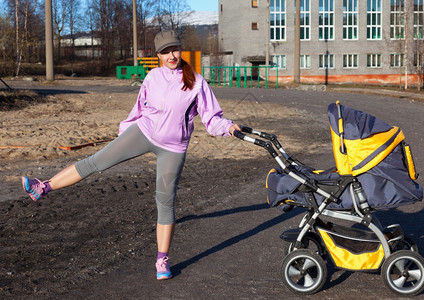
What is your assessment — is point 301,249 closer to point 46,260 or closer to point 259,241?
point 259,241

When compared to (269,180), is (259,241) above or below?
below

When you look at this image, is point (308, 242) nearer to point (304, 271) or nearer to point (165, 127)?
point (304, 271)

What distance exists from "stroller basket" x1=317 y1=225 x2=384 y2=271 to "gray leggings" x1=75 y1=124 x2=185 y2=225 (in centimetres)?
120

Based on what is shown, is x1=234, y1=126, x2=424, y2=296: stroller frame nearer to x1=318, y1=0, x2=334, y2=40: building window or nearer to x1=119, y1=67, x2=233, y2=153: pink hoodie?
x1=119, y1=67, x2=233, y2=153: pink hoodie

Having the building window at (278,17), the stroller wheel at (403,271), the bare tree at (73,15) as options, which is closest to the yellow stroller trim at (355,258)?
the stroller wheel at (403,271)

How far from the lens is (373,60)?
73.2 metres

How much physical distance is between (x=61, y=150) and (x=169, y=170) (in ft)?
23.4

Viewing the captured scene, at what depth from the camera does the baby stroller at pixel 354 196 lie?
468 cm

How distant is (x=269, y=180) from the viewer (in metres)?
5.03

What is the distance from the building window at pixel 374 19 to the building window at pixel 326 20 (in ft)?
15.0

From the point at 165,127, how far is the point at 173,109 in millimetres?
156

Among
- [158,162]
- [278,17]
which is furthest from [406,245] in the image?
[278,17]

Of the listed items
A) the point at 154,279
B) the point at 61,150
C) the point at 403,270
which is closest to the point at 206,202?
the point at 154,279

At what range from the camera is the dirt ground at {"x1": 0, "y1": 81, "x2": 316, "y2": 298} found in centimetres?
527
